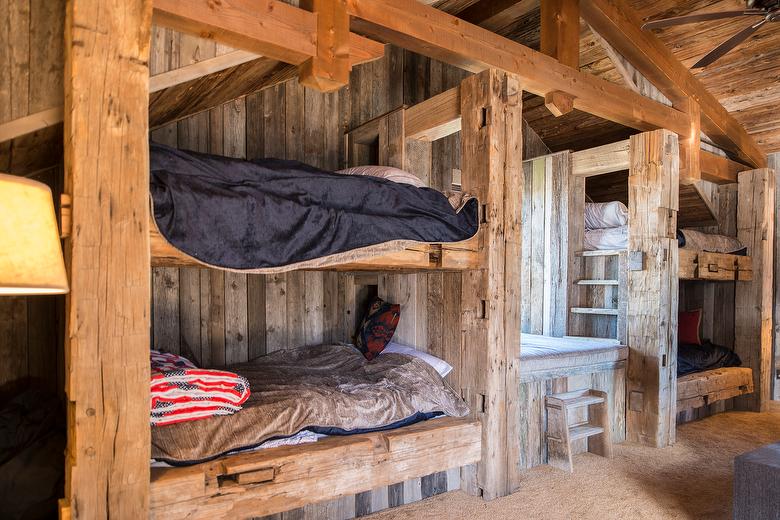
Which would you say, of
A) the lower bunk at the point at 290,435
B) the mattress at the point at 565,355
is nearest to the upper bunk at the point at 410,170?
the lower bunk at the point at 290,435

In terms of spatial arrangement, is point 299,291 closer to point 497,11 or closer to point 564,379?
point 564,379

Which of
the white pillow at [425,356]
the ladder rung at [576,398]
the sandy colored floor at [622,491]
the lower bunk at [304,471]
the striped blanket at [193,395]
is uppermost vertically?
the striped blanket at [193,395]

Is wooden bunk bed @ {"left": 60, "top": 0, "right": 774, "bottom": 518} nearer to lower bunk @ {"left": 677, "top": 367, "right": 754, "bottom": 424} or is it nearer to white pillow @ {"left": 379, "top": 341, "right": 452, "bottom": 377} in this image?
white pillow @ {"left": 379, "top": 341, "right": 452, "bottom": 377}

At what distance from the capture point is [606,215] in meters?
4.33

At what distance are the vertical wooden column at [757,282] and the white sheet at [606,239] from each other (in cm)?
150

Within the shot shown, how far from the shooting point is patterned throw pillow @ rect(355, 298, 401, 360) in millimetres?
3051

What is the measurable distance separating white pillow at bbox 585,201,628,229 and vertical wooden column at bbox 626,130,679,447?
466 mm

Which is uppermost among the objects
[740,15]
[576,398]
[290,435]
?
[740,15]

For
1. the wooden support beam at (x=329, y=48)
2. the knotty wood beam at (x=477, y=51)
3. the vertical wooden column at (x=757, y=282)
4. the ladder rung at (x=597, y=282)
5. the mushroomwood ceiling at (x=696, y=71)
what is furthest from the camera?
the vertical wooden column at (x=757, y=282)

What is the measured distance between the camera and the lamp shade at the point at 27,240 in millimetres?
945

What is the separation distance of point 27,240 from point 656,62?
13.1ft

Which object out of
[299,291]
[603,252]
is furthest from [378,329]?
[603,252]

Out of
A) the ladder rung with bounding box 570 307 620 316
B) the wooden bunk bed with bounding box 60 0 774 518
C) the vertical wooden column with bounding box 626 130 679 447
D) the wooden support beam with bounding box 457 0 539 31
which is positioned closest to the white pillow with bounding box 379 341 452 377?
the wooden bunk bed with bounding box 60 0 774 518

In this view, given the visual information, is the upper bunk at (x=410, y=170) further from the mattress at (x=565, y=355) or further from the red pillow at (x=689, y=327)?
the red pillow at (x=689, y=327)
